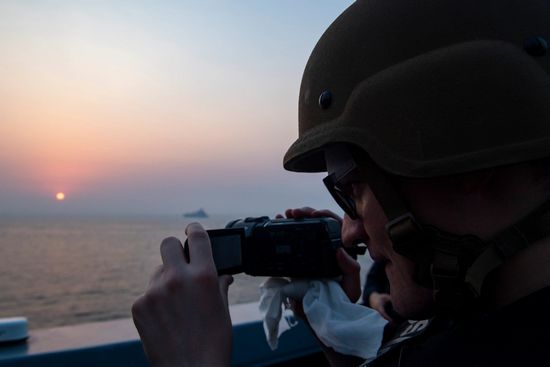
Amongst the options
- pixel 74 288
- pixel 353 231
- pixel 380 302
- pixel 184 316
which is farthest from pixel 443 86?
pixel 74 288

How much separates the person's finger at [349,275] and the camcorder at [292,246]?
0.10ft

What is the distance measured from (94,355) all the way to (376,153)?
208 centimetres

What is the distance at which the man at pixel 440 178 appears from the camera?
3.47 feet

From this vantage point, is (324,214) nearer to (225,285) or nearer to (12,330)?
(225,285)

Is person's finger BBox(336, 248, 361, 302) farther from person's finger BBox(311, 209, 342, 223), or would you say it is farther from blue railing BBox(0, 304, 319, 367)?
blue railing BBox(0, 304, 319, 367)

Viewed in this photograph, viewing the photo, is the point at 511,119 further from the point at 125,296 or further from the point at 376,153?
the point at 125,296

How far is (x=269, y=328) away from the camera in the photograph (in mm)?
1928

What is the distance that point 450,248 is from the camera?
110 cm

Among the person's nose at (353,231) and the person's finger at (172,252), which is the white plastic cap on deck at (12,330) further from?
the person's nose at (353,231)

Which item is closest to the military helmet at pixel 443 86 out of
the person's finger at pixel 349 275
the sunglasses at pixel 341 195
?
the sunglasses at pixel 341 195

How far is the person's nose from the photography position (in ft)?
4.59

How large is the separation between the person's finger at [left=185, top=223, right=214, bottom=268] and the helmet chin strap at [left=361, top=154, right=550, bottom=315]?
0.46m

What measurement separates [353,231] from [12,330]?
212 cm

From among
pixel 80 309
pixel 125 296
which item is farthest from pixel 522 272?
pixel 125 296
